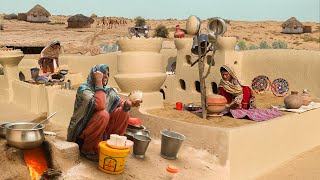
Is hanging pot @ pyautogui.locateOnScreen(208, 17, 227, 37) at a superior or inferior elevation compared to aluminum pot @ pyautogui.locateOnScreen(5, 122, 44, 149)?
superior

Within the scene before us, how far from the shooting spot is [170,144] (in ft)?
24.0

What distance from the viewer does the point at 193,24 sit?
8750mm

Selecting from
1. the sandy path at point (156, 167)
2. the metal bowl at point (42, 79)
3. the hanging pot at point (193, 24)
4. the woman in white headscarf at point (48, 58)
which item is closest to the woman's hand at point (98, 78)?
the sandy path at point (156, 167)

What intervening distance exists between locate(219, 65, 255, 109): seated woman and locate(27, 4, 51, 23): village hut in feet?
153

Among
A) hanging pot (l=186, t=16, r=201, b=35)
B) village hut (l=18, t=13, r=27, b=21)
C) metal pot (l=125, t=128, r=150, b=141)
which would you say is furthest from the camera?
village hut (l=18, t=13, r=27, b=21)

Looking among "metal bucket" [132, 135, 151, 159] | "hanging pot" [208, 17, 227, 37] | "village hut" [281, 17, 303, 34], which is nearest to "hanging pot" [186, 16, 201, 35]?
"hanging pot" [208, 17, 227, 37]

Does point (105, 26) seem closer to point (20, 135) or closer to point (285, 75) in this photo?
point (285, 75)

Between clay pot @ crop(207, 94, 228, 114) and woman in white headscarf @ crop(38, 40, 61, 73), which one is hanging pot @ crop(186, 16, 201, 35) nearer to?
clay pot @ crop(207, 94, 228, 114)

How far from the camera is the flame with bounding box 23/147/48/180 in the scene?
577 centimetres

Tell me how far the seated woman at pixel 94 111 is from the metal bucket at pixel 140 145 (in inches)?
26.2

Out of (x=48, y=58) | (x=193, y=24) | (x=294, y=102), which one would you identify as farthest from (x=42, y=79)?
(x=294, y=102)

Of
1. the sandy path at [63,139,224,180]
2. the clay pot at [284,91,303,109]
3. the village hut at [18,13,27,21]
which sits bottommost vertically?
the sandy path at [63,139,224,180]

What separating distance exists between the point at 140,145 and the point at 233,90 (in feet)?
11.9

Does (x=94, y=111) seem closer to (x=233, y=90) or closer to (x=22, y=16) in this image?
(x=233, y=90)
